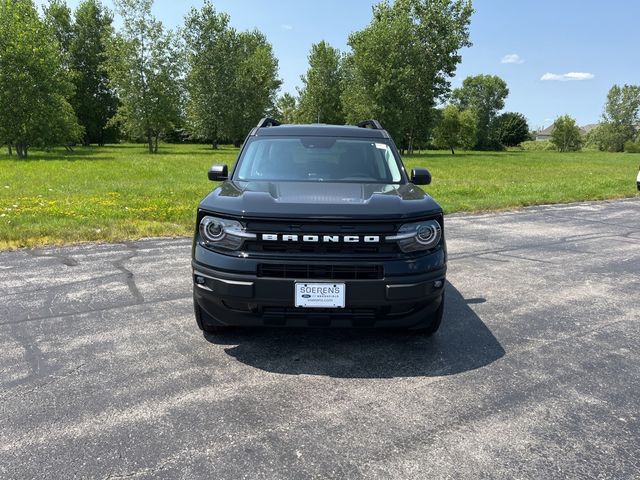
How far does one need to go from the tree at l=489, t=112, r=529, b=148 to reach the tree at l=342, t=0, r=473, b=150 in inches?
1575

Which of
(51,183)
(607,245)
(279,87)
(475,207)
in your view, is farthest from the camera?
(279,87)

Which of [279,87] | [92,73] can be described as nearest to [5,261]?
[92,73]

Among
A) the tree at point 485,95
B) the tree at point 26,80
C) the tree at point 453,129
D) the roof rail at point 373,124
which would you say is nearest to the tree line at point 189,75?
the tree at point 26,80

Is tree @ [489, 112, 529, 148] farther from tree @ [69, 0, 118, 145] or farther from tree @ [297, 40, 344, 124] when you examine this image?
tree @ [69, 0, 118, 145]

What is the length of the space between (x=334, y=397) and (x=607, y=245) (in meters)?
6.82

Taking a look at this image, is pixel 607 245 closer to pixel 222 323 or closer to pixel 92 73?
pixel 222 323

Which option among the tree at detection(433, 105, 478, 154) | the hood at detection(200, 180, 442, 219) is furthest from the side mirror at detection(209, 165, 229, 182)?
the tree at detection(433, 105, 478, 154)

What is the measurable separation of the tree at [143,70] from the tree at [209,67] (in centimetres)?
878

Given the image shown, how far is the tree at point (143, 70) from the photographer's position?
40.8 metres

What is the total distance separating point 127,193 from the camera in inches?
524

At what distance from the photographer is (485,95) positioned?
287 ft

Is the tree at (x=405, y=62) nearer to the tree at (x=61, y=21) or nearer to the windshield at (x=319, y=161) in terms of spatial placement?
the tree at (x=61, y=21)

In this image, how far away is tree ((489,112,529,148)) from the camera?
8762cm

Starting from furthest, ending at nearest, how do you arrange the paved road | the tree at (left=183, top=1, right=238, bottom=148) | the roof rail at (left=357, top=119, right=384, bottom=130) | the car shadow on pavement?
1. the tree at (left=183, top=1, right=238, bottom=148)
2. the roof rail at (left=357, top=119, right=384, bottom=130)
3. the car shadow on pavement
4. the paved road
